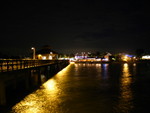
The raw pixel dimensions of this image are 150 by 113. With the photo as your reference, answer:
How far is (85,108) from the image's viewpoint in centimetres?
984

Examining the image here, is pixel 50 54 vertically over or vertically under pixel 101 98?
over

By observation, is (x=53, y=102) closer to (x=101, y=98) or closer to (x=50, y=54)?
(x=101, y=98)

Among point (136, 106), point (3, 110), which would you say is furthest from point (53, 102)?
point (136, 106)

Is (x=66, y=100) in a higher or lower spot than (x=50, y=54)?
lower

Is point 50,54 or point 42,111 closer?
point 42,111

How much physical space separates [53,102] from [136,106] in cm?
504

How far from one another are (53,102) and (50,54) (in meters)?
52.7

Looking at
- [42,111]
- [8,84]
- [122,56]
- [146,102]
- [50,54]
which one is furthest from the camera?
[122,56]

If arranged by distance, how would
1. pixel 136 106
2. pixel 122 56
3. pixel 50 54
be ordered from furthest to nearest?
pixel 122 56 → pixel 50 54 → pixel 136 106

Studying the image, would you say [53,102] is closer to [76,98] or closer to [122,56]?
[76,98]

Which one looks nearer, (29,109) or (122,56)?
(29,109)

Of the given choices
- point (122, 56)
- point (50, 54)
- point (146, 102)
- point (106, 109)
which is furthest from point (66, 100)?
point (122, 56)

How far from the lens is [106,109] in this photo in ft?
31.5

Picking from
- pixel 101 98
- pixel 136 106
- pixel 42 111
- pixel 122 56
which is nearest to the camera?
pixel 42 111
